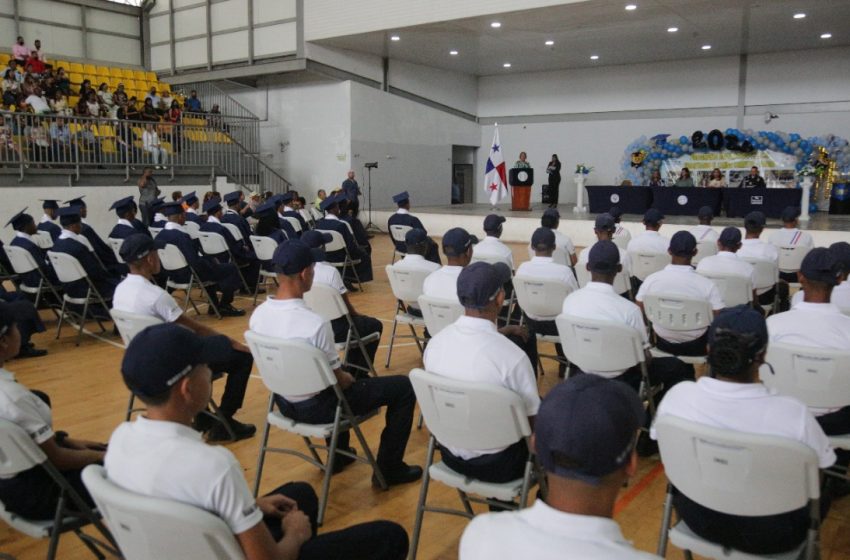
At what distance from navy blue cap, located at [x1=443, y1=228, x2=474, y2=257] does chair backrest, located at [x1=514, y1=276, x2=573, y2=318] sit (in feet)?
1.90

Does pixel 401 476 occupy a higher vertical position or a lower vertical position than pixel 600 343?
lower

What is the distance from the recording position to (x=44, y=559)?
3.12 metres

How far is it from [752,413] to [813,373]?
3.44 ft

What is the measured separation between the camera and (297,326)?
3443 millimetres

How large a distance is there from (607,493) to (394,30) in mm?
16540

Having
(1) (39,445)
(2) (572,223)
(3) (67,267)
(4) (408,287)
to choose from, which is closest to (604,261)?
(4) (408,287)

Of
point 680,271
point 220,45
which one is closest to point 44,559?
point 680,271

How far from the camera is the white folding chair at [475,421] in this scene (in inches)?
101

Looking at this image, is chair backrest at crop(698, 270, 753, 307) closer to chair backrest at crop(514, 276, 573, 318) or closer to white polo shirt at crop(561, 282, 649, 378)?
chair backrest at crop(514, 276, 573, 318)

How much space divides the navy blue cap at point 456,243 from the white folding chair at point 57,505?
2.86 m

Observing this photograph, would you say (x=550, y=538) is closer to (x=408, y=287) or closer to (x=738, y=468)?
(x=738, y=468)

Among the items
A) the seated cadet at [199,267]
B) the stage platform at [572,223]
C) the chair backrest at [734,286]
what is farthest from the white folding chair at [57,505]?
the stage platform at [572,223]

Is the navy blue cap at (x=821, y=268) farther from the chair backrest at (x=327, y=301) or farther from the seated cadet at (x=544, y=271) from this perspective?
the chair backrest at (x=327, y=301)

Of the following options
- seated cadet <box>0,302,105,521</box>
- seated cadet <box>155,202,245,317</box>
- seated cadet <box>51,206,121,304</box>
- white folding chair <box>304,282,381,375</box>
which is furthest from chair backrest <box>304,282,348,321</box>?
seated cadet <box>155,202,245,317</box>
